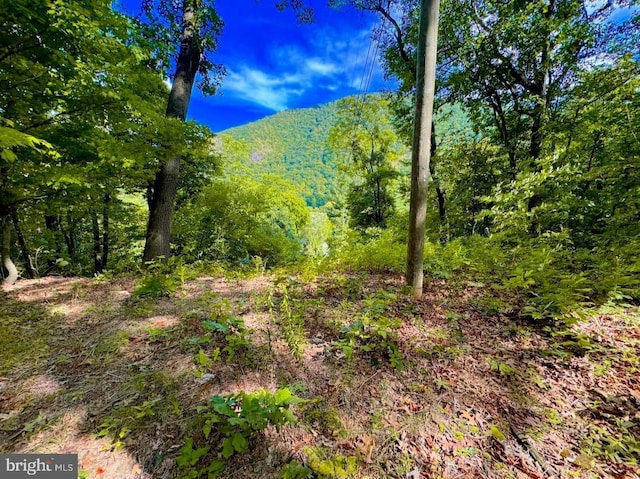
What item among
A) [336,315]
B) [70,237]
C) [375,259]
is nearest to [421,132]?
[336,315]

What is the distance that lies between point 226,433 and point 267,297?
170 centimetres

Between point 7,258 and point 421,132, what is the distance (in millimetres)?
6414

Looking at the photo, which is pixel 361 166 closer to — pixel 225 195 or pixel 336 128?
pixel 336 128

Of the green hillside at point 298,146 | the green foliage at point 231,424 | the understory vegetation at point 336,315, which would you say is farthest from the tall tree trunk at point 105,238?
the green hillside at point 298,146

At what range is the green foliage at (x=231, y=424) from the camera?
1.41 m

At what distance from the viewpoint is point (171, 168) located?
5434 mm

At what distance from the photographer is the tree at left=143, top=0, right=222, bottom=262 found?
210 inches

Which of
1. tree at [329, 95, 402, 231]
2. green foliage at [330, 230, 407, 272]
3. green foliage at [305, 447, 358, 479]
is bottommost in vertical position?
green foliage at [305, 447, 358, 479]

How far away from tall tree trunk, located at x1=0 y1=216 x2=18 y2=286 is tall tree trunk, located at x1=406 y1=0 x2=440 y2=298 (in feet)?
19.1

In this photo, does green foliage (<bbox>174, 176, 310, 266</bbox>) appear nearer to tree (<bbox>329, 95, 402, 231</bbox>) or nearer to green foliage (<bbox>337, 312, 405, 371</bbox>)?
tree (<bbox>329, 95, 402, 231</bbox>)

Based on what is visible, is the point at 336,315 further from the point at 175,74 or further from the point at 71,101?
the point at 175,74

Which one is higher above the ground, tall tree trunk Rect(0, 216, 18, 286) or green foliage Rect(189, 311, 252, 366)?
tall tree trunk Rect(0, 216, 18, 286)

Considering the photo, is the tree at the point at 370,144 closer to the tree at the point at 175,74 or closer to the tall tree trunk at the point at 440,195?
the tall tree trunk at the point at 440,195

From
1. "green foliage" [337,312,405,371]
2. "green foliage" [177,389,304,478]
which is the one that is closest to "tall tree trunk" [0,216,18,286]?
"green foliage" [177,389,304,478]
